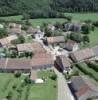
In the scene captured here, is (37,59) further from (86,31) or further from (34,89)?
(86,31)

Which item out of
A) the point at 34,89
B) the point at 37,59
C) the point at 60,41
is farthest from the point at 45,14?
the point at 34,89

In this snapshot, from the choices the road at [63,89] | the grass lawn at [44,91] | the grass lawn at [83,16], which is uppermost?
the grass lawn at [44,91]

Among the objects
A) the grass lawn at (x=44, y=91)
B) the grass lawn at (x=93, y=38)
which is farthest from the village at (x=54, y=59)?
the grass lawn at (x=93, y=38)

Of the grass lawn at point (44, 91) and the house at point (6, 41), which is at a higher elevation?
the house at point (6, 41)

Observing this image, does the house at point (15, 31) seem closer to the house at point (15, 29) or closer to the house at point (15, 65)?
the house at point (15, 29)

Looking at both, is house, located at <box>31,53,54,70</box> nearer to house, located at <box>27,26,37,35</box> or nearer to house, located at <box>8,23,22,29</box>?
house, located at <box>27,26,37,35</box>

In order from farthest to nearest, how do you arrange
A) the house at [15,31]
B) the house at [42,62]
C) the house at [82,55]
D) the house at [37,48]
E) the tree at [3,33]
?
the house at [15,31], the tree at [3,33], the house at [37,48], the house at [82,55], the house at [42,62]

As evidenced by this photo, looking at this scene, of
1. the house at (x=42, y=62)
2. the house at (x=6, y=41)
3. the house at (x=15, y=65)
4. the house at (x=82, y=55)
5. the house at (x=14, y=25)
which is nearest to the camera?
the house at (x=15, y=65)

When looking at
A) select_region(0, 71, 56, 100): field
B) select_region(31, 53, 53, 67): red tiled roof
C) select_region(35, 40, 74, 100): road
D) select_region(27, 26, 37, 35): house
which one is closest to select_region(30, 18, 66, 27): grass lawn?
Answer: select_region(27, 26, 37, 35): house
